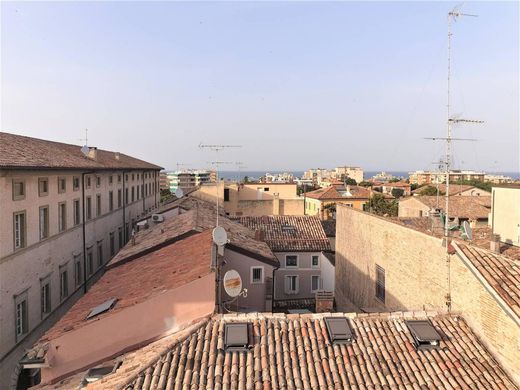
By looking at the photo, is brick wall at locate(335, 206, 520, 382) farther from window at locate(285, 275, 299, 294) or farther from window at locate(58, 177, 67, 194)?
window at locate(58, 177, 67, 194)

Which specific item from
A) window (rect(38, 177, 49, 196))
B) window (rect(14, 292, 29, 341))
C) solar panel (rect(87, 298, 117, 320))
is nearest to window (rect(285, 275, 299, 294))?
window (rect(14, 292, 29, 341))

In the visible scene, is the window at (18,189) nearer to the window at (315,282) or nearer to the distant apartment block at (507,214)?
the window at (315,282)

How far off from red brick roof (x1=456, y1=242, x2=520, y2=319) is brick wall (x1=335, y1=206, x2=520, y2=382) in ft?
1.07

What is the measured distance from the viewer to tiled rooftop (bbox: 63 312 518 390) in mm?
8297

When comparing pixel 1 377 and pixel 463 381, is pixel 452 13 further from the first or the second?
pixel 1 377

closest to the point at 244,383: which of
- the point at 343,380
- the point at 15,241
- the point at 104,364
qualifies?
the point at 343,380

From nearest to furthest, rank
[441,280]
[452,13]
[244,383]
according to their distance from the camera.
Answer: [244,383], [441,280], [452,13]

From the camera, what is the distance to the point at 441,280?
11211 mm

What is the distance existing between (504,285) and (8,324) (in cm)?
1685

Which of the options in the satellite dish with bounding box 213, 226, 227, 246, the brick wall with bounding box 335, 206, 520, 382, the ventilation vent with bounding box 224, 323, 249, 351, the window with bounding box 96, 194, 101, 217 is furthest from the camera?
the window with bounding box 96, 194, 101, 217

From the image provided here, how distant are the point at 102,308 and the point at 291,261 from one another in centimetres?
1617

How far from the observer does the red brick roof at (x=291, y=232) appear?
26.5 metres

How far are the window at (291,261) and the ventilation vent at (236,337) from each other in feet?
53.8

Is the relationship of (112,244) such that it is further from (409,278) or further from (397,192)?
(397,192)
